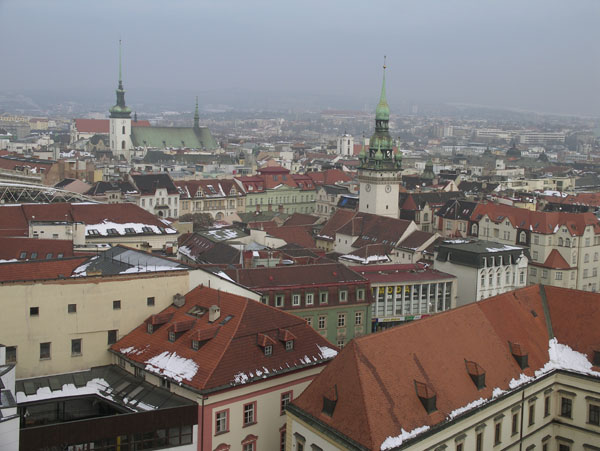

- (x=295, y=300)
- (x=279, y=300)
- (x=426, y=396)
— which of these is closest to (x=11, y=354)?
(x=426, y=396)

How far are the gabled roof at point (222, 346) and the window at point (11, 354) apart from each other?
493cm

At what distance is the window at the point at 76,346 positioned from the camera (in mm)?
39469

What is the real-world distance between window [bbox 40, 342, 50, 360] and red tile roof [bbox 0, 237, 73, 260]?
17784 millimetres

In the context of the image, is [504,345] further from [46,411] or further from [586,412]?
[46,411]

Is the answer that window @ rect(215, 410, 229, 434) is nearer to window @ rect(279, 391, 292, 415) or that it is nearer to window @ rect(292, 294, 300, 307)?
window @ rect(279, 391, 292, 415)

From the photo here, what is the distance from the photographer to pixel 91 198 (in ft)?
319

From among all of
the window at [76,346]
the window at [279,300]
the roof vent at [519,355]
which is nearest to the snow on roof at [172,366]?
the window at [76,346]

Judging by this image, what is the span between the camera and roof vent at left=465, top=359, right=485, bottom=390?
3372 cm

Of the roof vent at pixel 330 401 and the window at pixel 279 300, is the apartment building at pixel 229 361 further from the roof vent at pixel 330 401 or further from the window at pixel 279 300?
the window at pixel 279 300

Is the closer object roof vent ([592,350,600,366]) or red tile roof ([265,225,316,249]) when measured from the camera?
roof vent ([592,350,600,366])

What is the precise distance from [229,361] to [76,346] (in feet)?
30.4

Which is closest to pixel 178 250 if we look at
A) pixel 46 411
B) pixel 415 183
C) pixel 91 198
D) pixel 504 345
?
pixel 91 198

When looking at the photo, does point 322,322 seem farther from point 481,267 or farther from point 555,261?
point 555,261

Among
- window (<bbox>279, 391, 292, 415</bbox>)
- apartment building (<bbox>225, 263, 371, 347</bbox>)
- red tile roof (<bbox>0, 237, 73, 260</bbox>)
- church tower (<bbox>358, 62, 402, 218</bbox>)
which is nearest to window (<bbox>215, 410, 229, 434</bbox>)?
window (<bbox>279, 391, 292, 415</bbox>)
